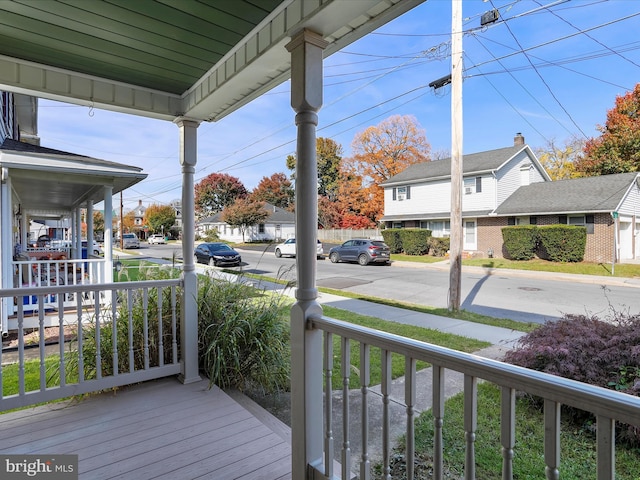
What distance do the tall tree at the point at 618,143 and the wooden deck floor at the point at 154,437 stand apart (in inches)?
472

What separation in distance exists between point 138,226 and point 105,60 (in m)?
51.2

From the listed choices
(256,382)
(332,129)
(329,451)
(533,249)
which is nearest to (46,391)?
(256,382)

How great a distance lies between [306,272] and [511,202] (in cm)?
1632

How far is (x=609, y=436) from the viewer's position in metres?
0.80

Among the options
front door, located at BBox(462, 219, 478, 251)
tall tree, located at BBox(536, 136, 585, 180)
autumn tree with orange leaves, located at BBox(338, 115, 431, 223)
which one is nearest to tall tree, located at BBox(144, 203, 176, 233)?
autumn tree with orange leaves, located at BBox(338, 115, 431, 223)

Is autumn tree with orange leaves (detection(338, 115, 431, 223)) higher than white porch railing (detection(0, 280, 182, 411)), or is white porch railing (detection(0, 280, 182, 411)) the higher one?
autumn tree with orange leaves (detection(338, 115, 431, 223))

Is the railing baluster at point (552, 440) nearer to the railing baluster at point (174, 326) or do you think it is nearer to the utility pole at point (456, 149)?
the railing baluster at point (174, 326)

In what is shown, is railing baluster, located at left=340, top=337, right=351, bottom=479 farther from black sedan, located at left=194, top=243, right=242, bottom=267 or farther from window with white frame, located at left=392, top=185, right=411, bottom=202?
window with white frame, located at left=392, top=185, right=411, bottom=202

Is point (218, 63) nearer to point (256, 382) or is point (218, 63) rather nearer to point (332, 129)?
point (256, 382)

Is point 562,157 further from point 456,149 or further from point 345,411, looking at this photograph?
Result: point 345,411

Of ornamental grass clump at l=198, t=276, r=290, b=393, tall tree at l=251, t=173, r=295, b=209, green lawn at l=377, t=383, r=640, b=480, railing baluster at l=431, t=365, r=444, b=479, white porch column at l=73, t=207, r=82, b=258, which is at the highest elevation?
tall tree at l=251, t=173, r=295, b=209

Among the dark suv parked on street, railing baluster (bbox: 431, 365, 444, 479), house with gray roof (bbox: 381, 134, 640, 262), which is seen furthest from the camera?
the dark suv parked on street

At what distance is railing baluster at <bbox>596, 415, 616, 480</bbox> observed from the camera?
0.79m

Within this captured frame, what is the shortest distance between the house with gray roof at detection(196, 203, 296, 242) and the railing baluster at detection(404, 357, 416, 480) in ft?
85.3
